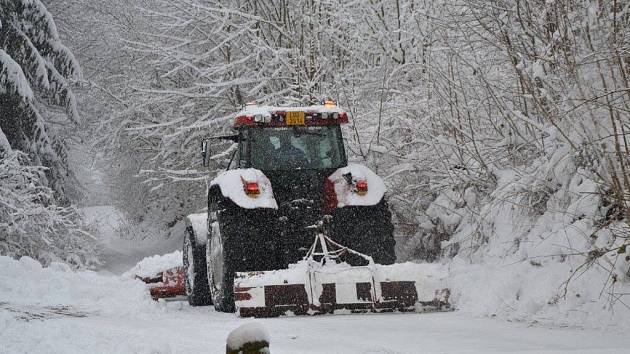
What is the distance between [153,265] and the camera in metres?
11.0

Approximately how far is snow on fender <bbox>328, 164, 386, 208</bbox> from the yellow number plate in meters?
0.71

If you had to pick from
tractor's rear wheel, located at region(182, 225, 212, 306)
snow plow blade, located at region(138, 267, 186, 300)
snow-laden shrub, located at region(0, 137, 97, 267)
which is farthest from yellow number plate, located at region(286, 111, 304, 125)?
snow-laden shrub, located at region(0, 137, 97, 267)

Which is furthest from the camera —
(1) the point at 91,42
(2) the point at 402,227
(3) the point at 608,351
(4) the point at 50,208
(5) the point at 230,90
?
(1) the point at 91,42

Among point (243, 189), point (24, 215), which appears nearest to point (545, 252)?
point (243, 189)

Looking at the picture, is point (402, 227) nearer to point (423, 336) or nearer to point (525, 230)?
point (525, 230)

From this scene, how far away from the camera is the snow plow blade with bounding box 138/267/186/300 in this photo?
10828mm

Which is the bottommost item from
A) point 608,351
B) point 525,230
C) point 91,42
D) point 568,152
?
point 608,351

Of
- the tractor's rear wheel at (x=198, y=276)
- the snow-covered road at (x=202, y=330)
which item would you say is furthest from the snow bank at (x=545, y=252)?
Answer: the tractor's rear wheel at (x=198, y=276)

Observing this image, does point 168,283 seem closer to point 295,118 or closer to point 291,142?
point 291,142

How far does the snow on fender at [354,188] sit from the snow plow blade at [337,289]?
2.45ft

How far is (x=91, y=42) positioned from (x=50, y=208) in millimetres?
8239

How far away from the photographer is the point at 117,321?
294 inches

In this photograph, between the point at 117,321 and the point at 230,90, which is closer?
the point at 117,321

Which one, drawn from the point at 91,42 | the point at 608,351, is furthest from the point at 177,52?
the point at 608,351
